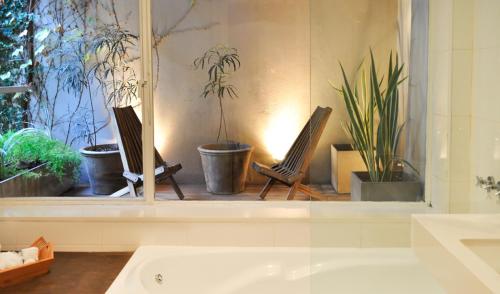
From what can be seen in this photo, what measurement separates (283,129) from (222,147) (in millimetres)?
411

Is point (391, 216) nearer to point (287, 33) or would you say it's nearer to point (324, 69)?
point (324, 69)

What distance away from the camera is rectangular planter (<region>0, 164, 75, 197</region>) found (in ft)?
9.55

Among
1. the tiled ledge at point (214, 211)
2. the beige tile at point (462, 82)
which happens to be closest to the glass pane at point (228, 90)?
the tiled ledge at point (214, 211)

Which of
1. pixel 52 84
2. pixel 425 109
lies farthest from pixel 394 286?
pixel 52 84

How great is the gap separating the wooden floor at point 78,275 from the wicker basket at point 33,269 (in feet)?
0.08

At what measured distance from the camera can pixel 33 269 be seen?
227 centimetres

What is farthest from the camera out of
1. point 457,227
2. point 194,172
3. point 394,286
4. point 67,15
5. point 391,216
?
point 194,172

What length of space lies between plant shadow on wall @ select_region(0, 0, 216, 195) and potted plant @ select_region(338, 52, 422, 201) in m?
1.18

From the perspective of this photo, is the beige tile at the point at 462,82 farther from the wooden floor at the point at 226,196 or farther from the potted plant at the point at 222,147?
the potted plant at the point at 222,147

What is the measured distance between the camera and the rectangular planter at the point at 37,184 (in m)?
2.91

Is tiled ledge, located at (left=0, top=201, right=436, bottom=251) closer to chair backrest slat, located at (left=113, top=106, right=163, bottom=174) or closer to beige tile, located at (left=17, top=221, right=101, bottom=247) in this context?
beige tile, located at (left=17, top=221, right=101, bottom=247)

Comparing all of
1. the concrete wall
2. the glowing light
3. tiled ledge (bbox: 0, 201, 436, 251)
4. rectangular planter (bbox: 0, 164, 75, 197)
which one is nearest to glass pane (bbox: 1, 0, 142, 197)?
rectangular planter (bbox: 0, 164, 75, 197)

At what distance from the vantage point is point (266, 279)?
238 centimetres

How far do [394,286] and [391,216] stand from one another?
0.34 meters
